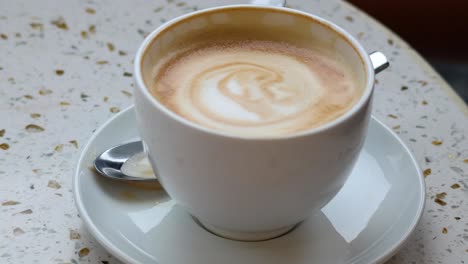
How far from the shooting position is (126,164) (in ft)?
2.63

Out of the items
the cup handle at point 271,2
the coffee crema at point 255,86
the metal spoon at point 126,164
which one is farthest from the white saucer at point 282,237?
the cup handle at point 271,2

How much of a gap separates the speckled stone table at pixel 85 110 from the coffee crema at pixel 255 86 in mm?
186

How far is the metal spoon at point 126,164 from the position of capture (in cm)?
77

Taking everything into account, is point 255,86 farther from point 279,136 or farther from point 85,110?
point 85,110

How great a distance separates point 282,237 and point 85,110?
388 mm

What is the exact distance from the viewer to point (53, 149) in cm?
88

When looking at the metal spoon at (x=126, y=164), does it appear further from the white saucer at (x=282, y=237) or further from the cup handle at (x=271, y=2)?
the cup handle at (x=271, y=2)

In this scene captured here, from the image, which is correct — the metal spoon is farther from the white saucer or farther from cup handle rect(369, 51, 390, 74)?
cup handle rect(369, 51, 390, 74)

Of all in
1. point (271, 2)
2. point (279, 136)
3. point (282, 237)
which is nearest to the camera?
point (279, 136)

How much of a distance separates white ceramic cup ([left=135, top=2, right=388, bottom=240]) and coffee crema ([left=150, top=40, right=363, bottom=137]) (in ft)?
0.13

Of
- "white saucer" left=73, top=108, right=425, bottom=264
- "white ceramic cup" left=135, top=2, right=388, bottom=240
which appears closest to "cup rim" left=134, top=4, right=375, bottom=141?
"white ceramic cup" left=135, top=2, right=388, bottom=240

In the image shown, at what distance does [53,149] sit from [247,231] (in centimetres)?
33

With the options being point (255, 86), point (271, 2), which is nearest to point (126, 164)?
point (255, 86)

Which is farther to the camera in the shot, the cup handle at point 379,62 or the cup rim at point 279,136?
the cup handle at point 379,62
